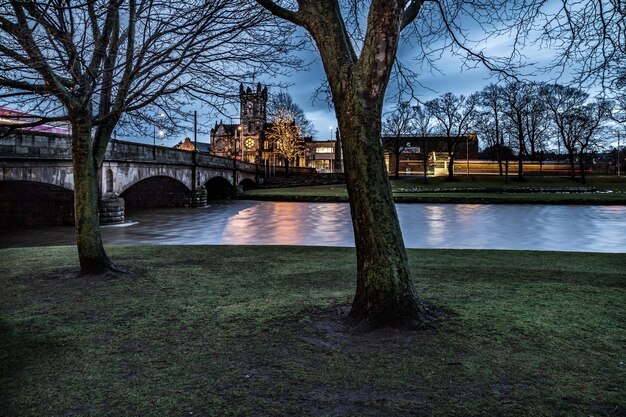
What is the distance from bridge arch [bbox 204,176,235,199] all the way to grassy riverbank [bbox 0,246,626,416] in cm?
4579

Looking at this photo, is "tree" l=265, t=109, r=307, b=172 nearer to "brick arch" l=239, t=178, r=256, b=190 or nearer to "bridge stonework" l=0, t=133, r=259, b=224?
"brick arch" l=239, t=178, r=256, b=190

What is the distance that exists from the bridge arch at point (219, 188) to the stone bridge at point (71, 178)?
31.7 feet

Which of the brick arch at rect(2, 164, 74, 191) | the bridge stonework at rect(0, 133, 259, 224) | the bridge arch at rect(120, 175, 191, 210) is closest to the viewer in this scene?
the brick arch at rect(2, 164, 74, 191)

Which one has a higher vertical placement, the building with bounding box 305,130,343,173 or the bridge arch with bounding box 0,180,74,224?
the building with bounding box 305,130,343,173

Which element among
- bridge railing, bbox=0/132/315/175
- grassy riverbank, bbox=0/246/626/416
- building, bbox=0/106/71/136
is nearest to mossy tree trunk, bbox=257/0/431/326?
grassy riverbank, bbox=0/246/626/416

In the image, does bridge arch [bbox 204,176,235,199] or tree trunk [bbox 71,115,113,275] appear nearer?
tree trunk [bbox 71,115,113,275]

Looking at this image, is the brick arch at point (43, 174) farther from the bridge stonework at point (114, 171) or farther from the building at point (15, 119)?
the building at point (15, 119)

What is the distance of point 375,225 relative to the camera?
5.73 meters

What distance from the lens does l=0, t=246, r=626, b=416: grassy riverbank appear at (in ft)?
12.7

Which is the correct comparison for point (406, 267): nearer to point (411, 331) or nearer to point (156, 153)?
point (411, 331)

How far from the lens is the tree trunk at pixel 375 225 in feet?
18.7

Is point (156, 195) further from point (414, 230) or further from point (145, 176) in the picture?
point (414, 230)

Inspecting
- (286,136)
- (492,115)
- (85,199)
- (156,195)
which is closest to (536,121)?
(492,115)

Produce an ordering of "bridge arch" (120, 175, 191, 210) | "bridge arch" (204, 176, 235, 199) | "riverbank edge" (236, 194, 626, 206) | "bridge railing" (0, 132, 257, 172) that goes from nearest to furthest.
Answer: "bridge railing" (0, 132, 257, 172), "riverbank edge" (236, 194, 626, 206), "bridge arch" (120, 175, 191, 210), "bridge arch" (204, 176, 235, 199)
